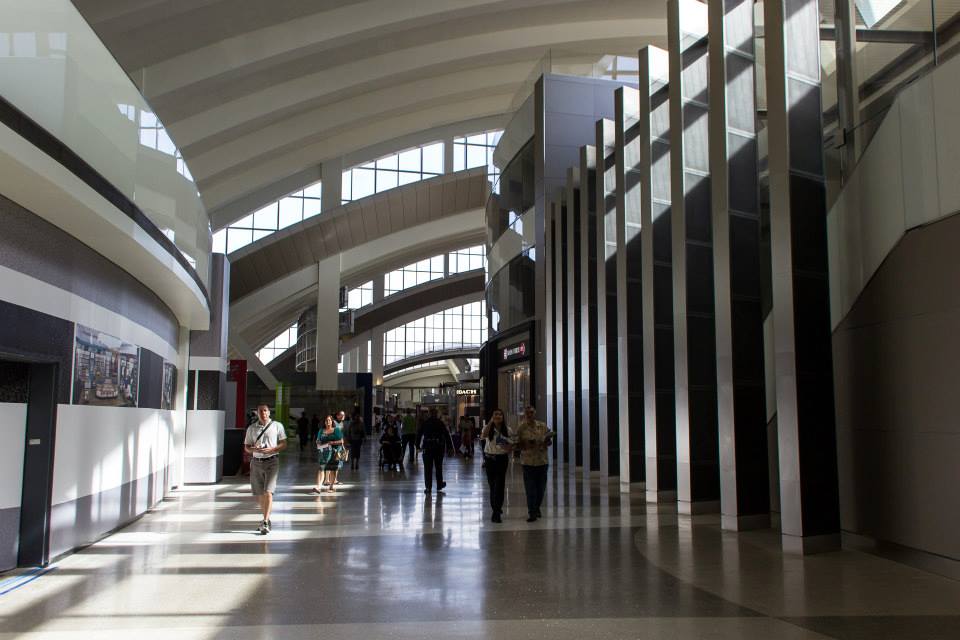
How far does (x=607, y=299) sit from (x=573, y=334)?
279 centimetres

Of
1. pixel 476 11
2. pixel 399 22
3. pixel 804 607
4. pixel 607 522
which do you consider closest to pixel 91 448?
pixel 607 522

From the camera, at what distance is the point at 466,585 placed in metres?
6.64

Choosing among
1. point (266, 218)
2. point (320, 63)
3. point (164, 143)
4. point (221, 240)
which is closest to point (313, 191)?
point (266, 218)

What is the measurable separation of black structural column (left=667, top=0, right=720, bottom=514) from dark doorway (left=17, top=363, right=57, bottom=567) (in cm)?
→ 780

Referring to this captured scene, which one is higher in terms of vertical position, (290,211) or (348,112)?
(348,112)

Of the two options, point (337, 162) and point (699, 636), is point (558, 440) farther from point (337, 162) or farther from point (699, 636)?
point (337, 162)

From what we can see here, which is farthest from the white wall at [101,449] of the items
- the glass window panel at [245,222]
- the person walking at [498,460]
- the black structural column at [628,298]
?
the glass window panel at [245,222]

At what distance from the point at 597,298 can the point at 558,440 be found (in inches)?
193

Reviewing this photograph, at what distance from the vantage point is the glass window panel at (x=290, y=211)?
1479 inches

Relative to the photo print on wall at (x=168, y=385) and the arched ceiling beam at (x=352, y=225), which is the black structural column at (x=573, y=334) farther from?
the arched ceiling beam at (x=352, y=225)

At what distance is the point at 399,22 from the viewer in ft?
74.8

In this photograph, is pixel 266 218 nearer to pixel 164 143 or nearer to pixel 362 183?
pixel 362 183

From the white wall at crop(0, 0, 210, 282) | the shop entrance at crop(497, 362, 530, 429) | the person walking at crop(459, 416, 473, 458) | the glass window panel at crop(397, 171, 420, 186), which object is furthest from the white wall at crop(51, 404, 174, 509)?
the glass window panel at crop(397, 171, 420, 186)

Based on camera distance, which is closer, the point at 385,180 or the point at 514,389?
the point at 514,389
